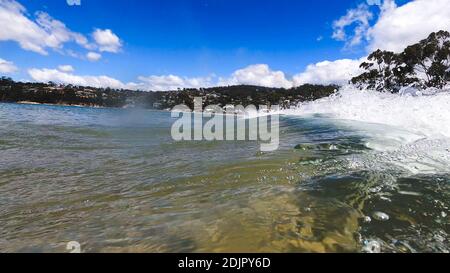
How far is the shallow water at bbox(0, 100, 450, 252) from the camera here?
3.05m

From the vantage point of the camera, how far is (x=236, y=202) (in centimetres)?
412

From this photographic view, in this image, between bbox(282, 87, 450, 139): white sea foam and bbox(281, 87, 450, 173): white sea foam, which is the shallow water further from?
bbox(282, 87, 450, 139): white sea foam

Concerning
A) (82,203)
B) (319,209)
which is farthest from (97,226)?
(319,209)

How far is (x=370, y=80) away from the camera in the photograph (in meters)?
60.2

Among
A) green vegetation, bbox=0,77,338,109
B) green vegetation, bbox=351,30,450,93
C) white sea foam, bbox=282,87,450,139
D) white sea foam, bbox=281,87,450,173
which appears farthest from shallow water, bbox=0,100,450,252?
green vegetation, bbox=0,77,338,109

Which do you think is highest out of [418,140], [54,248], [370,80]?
[370,80]

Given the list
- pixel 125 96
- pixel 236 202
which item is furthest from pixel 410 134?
pixel 125 96

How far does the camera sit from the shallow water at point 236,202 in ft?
10.0

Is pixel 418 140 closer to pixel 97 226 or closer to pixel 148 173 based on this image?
pixel 148 173

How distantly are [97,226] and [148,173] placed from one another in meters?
2.69

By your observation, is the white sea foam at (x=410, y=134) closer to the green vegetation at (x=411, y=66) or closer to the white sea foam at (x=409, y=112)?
the white sea foam at (x=409, y=112)

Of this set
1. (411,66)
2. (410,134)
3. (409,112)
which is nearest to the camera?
(410,134)

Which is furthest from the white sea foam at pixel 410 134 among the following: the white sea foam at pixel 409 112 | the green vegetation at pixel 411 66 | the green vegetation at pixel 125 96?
the green vegetation at pixel 125 96

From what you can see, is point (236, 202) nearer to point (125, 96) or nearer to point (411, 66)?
point (411, 66)
